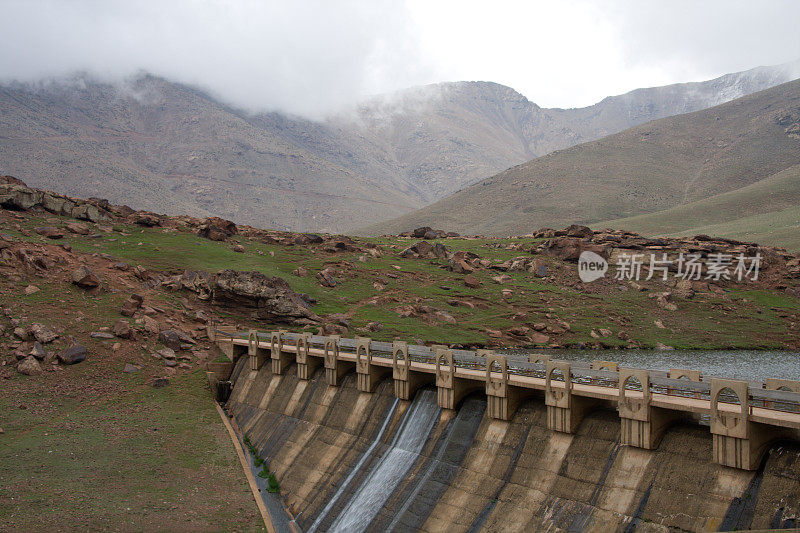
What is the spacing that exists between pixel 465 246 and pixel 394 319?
7007cm

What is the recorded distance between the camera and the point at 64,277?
6819 cm

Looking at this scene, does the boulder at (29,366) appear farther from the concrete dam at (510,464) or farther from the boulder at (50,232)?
the boulder at (50,232)

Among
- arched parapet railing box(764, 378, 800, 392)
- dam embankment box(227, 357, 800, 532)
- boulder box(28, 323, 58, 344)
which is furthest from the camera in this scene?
boulder box(28, 323, 58, 344)

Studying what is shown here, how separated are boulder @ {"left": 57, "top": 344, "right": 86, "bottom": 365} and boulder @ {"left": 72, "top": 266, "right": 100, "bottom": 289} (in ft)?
38.4

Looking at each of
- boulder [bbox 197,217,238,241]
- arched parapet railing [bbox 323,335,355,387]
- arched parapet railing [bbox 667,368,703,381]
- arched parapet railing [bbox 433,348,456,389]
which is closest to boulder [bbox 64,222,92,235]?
boulder [bbox 197,217,238,241]

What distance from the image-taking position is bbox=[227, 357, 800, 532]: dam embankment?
2150 cm

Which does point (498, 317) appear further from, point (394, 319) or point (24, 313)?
point (24, 313)

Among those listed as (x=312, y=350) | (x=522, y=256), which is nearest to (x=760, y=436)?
(x=312, y=350)

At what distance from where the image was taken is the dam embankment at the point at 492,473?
21500mm

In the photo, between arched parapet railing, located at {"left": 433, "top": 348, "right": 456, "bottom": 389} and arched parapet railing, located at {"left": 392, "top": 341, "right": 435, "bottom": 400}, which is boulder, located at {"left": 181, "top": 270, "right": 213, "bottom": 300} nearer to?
arched parapet railing, located at {"left": 392, "top": 341, "right": 435, "bottom": 400}

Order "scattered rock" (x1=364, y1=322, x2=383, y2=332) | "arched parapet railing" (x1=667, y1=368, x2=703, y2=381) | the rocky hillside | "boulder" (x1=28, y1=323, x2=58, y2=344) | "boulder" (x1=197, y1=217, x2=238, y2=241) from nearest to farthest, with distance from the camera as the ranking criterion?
"arched parapet railing" (x1=667, y1=368, x2=703, y2=381) < "boulder" (x1=28, y1=323, x2=58, y2=344) < the rocky hillside < "scattered rock" (x1=364, y1=322, x2=383, y2=332) < "boulder" (x1=197, y1=217, x2=238, y2=241)

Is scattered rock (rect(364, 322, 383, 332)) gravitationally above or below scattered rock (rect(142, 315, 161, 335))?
below

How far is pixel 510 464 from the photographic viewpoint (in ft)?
96.6

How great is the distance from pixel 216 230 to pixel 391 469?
97151 mm
